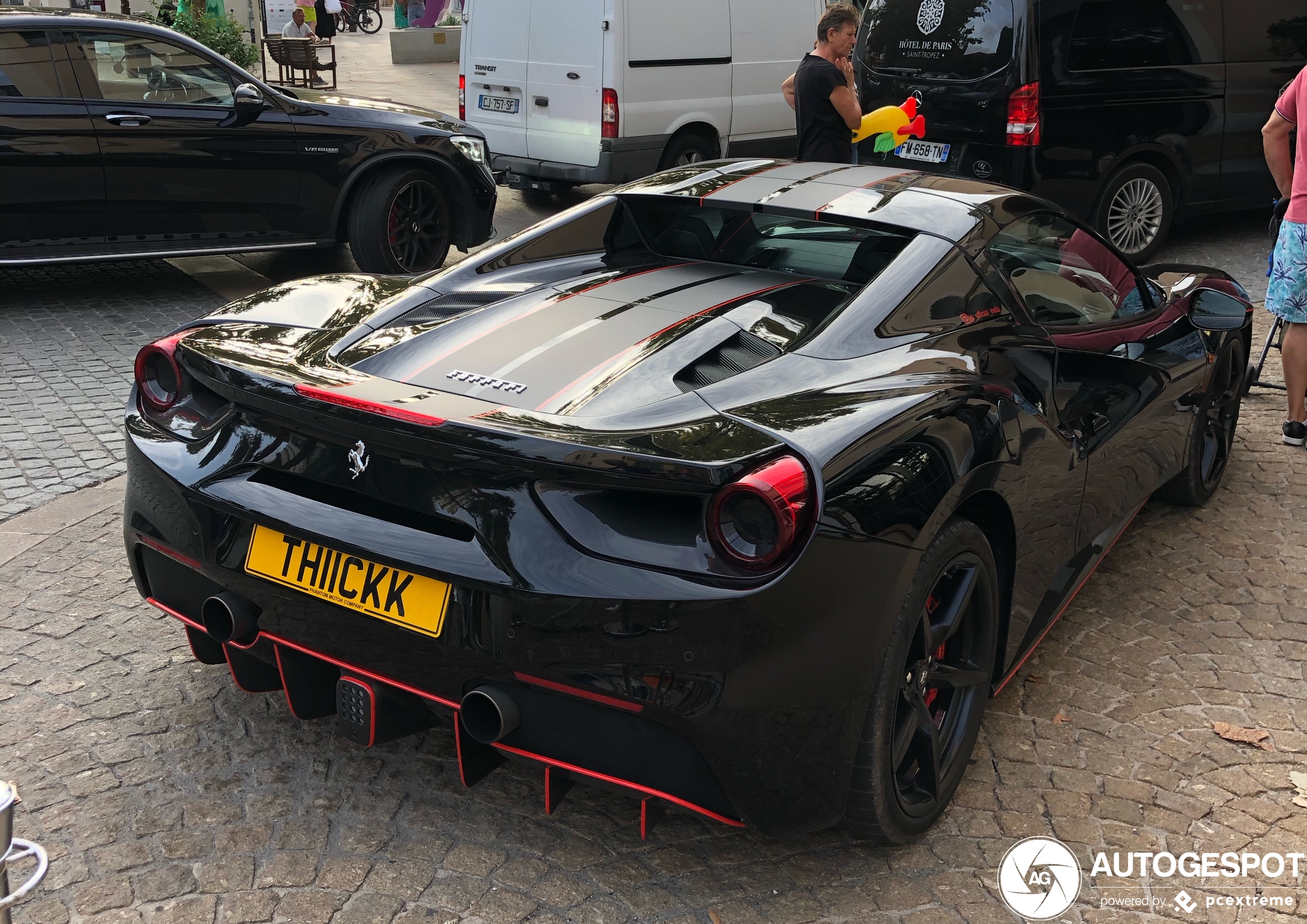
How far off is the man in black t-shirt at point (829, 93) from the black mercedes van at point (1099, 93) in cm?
158

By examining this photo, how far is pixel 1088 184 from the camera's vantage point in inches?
344

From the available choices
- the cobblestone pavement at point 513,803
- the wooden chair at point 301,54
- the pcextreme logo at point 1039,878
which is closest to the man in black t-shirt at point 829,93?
the cobblestone pavement at point 513,803

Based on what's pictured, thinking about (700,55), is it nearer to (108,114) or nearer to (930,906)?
(108,114)

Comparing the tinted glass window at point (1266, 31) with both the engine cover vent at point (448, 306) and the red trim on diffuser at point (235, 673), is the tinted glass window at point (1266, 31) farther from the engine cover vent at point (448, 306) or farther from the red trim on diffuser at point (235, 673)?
the red trim on diffuser at point (235, 673)

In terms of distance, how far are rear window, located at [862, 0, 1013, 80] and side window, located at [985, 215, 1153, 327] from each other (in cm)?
489

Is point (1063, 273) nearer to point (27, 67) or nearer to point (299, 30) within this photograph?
point (27, 67)

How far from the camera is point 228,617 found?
2746 mm

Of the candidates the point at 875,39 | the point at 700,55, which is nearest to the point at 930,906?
the point at 875,39

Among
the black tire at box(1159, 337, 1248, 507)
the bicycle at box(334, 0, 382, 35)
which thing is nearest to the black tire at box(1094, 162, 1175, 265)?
the black tire at box(1159, 337, 1248, 507)

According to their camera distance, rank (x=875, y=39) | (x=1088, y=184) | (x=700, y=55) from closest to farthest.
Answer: (x=1088, y=184) → (x=875, y=39) → (x=700, y=55)

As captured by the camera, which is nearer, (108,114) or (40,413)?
(40,413)

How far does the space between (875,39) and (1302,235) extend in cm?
474

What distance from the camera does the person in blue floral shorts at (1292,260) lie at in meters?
5.45

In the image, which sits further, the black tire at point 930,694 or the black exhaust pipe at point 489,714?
the black tire at point 930,694
